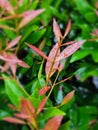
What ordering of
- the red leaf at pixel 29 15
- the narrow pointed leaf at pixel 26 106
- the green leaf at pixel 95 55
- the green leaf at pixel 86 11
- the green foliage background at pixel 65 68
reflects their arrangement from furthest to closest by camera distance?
the green leaf at pixel 86 11 → the green leaf at pixel 95 55 → the red leaf at pixel 29 15 → the green foliage background at pixel 65 68 → the narrow pointed leaf at pixel 26 106

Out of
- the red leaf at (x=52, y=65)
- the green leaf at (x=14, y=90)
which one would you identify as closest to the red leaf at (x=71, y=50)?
the red leaf at (x=52, y=65)

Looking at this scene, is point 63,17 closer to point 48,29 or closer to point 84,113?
point 48,29

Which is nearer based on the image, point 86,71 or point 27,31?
point 27,31

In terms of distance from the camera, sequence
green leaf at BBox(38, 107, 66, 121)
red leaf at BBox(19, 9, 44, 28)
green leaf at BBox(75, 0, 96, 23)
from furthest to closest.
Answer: green leaf at BBox(75, 0, 96, 23), red leaf at BBox(19, 9, 44, 28), green leaf at BBox(38, 107, 66, 121)

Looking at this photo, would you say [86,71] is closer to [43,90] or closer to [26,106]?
[43,90]

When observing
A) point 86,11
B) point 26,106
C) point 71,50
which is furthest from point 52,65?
point 86,11

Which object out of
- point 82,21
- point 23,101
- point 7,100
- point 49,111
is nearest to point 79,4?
point 82,21

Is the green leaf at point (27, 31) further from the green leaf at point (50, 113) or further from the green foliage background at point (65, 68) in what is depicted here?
the green leaf at point (50, 113)

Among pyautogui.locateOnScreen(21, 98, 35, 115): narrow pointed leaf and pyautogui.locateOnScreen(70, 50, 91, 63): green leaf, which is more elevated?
pyautogui.locateOnScreen(21, 98, 35, 115): narrow pointed leaf

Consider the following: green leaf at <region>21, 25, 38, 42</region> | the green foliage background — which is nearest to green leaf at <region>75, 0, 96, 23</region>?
the green foliage background

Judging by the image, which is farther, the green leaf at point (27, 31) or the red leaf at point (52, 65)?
the green leaf at point (27, 31)

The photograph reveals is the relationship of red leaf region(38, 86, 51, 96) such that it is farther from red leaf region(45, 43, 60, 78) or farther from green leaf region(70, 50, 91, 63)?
green leaf region(70, 50, 91, 63)

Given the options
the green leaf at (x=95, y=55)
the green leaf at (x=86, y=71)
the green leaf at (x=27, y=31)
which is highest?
the green leaf at (x=27, y=31)
